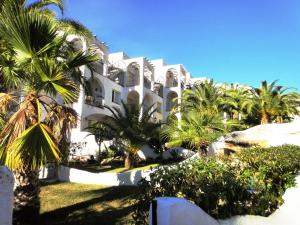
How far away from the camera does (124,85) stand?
35031mm

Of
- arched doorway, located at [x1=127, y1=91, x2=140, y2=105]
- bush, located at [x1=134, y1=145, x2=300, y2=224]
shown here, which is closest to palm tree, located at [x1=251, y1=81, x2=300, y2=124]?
arched doorway, located at [x1=127, y1=91, x2=140, y2=105]

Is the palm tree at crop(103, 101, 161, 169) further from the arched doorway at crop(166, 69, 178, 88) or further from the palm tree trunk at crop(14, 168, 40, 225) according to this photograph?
the arched doorway at crop(166, 69, 178, 88)

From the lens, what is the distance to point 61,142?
28.2 feet

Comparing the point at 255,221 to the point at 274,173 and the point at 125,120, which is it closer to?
the point at 274,173

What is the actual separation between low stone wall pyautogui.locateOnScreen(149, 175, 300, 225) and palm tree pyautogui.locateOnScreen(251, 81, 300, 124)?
68.3ft

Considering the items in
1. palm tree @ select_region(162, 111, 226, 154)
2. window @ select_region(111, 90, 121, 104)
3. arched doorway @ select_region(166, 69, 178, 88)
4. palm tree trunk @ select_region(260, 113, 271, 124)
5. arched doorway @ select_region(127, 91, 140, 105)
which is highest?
arched doorway @ select_region(166, 69, 178, 88)

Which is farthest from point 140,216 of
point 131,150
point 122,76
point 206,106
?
point 122,76

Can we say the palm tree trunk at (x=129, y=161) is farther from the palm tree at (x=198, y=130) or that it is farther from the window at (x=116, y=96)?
the window at (x=116, y=96)

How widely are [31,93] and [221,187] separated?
514cm

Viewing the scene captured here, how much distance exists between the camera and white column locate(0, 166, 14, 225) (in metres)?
4.79

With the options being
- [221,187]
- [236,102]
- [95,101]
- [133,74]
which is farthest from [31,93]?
[133,74]

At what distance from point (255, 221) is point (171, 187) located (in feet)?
6.05

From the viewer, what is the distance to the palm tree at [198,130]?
64.6 feet

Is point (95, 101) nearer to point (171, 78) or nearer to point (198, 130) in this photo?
point (198, 130)
